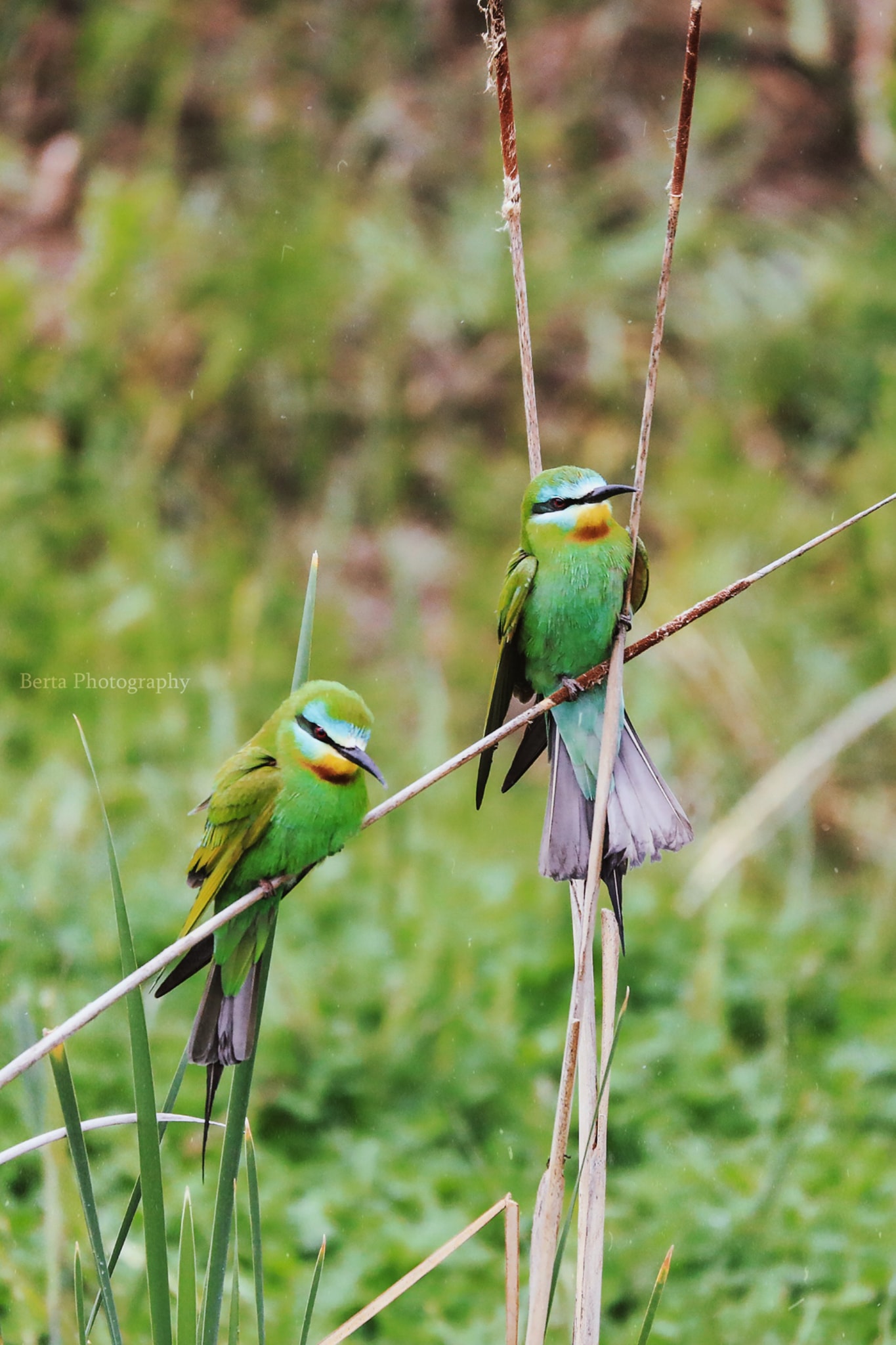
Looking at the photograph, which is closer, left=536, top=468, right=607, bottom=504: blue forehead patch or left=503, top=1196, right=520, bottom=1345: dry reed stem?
left=503, top=1196, right=520, bottom=1345: dry reed stem

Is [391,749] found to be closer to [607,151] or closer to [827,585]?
[827,585]

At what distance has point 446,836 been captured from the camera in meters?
3.44

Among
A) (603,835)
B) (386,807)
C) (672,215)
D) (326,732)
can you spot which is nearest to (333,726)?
(326,732)

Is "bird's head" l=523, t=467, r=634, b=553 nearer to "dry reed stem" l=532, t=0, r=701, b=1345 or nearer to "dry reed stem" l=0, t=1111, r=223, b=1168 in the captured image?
"dry reed stem" l=532, t=0, r=701, b=1345

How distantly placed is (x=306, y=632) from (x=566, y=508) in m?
0.33

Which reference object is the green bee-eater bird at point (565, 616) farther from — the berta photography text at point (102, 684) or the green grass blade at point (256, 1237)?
the berta photography text at point (102, 684)

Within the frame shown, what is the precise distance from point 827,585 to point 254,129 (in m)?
2.65

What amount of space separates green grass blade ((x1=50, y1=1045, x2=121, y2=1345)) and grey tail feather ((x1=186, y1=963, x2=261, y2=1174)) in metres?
0.08

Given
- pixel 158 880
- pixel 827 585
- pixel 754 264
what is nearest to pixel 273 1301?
pixel 158 880

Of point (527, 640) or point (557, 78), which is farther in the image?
point (557, 78)

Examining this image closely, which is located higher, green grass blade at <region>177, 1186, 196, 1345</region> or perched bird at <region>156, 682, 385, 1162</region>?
perched bird at <region>156, 682, 385, 1162</region>

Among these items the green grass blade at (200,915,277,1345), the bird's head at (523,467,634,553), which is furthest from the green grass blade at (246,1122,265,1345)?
the bird's head at (523,467,634,553)

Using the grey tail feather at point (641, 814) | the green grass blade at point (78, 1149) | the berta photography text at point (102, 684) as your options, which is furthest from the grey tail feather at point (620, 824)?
the berta photography text at point (102, 684)

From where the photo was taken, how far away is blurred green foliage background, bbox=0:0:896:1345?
2.28 m
